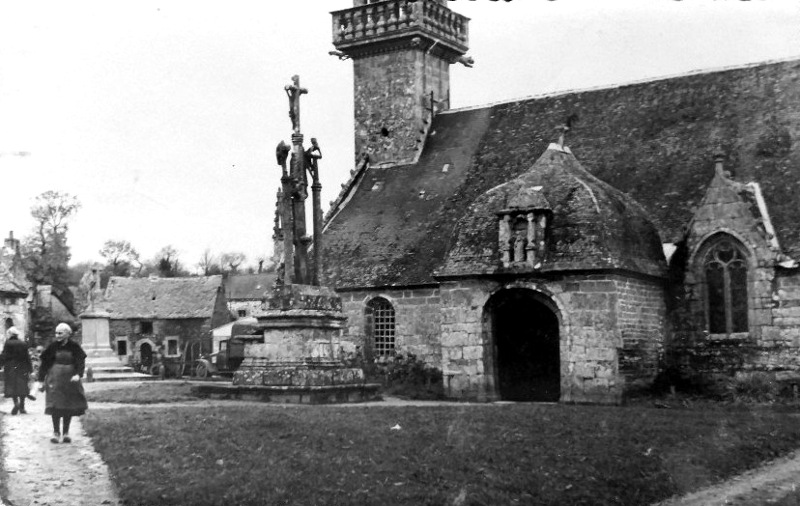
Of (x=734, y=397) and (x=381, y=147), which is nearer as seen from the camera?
(x=734, y=397)

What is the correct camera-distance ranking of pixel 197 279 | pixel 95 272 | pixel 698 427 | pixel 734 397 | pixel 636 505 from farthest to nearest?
pixel 197 279
pixel 95 272
pixel 734 397
pixel 698 427
pixel 636 505

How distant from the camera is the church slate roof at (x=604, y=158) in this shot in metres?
26.8

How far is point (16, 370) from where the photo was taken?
A: 55.5 feet

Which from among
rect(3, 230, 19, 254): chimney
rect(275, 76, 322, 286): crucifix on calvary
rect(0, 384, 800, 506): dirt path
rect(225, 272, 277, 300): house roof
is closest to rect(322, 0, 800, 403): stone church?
rect(275, 76, 322, 286): crucifix on calvary

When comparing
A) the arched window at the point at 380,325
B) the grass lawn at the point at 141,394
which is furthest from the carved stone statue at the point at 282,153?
the arched window at the point at 380,325

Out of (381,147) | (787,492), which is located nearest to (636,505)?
(787,492)

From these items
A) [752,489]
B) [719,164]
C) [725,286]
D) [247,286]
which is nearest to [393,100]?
[719,164]

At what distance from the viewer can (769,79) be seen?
28906mm

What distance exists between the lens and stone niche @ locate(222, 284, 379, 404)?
1930 cm

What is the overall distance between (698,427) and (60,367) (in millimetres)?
10065

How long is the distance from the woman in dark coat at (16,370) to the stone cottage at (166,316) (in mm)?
43019

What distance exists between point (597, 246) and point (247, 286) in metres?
58.9

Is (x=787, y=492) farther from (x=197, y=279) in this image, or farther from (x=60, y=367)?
(x=197, y=279)

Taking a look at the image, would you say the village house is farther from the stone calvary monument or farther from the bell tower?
the stone calvary monument
